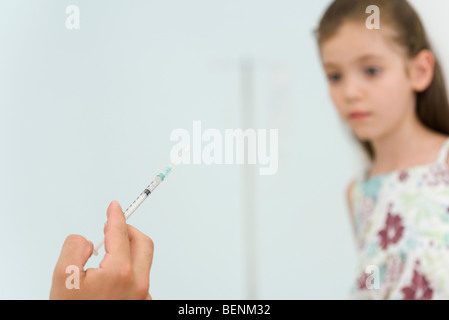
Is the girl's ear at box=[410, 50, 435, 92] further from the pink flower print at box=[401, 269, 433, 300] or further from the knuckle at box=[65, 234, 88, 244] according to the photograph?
the knuckle at box=[65, 234, 88, 244]

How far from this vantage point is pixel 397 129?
0.92m

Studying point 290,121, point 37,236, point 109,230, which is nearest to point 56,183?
point 37,236

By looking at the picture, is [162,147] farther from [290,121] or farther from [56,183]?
[290,121]

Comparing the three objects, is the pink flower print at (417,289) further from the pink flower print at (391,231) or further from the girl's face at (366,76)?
the girl's face at (366,76)

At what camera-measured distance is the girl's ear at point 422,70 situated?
0.90 meters

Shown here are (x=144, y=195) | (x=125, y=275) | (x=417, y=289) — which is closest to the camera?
(x=125, y=275)

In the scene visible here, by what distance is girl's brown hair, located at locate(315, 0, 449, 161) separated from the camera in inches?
34.3

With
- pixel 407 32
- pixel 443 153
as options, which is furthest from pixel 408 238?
pixel 407 32

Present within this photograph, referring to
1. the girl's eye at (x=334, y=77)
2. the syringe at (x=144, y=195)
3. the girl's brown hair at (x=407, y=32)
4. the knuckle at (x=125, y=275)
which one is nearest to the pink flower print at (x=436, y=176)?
→ the girl's brown hair at (x=407, y=32)

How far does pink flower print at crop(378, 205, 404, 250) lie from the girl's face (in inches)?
6.9

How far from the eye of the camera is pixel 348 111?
0.90m

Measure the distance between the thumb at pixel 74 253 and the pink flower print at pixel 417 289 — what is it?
0.56 metres

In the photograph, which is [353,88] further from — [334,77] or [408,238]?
[408,238]

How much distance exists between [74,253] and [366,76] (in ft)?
1.99
